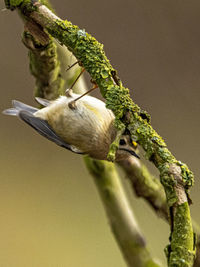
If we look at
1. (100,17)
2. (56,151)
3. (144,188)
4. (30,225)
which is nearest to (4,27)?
(100,17)

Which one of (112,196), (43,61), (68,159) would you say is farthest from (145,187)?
(68,159)

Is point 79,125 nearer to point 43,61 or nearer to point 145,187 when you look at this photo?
point 43,61

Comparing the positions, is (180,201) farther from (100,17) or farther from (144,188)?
(100,17)

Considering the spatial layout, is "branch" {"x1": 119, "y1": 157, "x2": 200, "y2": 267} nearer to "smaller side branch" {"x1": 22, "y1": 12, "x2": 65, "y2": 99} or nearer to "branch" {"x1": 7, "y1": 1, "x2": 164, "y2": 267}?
"branch" {"x1": 7, "y1": 1, "x2": 164, "y2": 267}

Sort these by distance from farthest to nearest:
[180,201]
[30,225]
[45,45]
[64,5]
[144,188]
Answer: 1. [30,225]
2. [64,5]
3. [144,188]
4. [45,45]
5. [180,201]

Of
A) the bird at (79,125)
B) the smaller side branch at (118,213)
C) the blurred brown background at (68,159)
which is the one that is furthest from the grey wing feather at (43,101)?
the blurred brown background at (68,159)

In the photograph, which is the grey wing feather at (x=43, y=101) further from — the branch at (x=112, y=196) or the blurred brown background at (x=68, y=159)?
the blurred brown background at (x=68, y=159)

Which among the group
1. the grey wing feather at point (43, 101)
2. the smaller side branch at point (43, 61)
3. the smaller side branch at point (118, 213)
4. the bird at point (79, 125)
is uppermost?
the smaller side branch at point (43, 61)

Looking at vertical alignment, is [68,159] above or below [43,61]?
above
